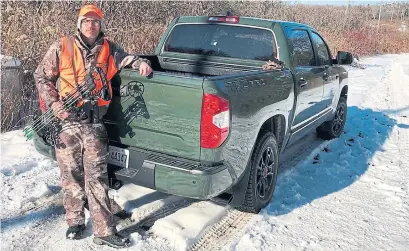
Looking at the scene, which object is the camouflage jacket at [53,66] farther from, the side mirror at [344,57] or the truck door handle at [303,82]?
the side mirror at [344,57]

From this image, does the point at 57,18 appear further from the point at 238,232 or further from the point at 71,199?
the point at 238,232

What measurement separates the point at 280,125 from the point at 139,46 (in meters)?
6.04

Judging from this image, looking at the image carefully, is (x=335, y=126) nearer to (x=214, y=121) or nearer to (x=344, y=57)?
(x=344, y=57)

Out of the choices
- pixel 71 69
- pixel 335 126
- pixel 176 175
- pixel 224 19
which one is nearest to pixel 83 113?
pixel 71 69

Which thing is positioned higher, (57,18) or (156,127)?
(57,18)

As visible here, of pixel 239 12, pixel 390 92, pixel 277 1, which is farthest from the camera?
pixel 277 1

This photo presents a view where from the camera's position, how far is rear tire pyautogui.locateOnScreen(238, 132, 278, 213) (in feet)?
11.9

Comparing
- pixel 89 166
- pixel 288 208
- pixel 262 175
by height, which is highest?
pixel 89 166

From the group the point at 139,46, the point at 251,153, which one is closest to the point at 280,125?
the point at 251,153

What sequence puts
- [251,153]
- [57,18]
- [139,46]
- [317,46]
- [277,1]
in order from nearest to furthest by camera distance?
1. [251,153]
2. [317,46]
3. [57,18]
4. [139,46]
5. [277,1]

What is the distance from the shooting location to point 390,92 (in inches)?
464

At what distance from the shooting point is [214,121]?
2.87 metres

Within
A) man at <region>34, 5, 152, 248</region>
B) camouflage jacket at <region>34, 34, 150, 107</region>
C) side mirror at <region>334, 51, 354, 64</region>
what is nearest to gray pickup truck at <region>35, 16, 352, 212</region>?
man at <region>34, 5, 152, 248</region>

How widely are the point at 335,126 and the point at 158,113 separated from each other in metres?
4.59
